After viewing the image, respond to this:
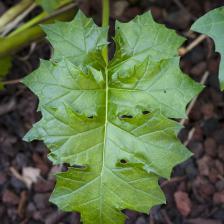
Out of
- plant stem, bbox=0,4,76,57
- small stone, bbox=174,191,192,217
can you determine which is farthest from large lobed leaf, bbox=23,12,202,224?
small stone, bbox=174,191,192,217

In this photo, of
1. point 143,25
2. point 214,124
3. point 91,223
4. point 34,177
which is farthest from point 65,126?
point 214,124

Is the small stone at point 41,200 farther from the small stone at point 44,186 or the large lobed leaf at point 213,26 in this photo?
the large lobed leaf at point 213,26

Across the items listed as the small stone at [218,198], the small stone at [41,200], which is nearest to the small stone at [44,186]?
the small stone at [41,200]

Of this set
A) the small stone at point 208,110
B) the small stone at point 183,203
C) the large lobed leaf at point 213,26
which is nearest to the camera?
the large lobed leaf at point 213,26

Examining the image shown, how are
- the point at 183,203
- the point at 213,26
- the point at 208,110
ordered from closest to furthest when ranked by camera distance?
the point at 213,26
the point at 183,203
the point at 208,110

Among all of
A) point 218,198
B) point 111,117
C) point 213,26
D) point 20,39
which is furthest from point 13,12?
point 218,198

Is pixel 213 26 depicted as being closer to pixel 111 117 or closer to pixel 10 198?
pixel 111 117

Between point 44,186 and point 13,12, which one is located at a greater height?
point 13,12

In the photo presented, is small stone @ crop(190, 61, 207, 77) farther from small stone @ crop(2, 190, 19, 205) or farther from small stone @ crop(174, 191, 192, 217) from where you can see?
small stone @ crop(2, 190, 19, 205)
